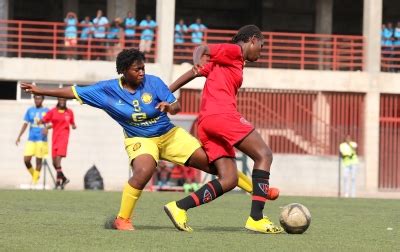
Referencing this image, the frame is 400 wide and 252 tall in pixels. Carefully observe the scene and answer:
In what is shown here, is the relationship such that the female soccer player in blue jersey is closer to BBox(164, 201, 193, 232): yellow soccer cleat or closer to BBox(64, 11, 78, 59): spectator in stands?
BBox(164, 201, 193, 232): yellow soccer cleat

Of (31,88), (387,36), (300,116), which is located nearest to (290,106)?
(300,116)

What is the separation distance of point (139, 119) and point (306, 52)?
2729 centimetres

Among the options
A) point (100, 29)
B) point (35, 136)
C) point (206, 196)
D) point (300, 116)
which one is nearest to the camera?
point (206, 196)

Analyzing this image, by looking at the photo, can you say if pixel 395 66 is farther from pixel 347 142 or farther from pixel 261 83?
pixel 347 142

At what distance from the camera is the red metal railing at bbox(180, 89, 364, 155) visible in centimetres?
3286

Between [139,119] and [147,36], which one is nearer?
[139,119]

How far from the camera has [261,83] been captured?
33.3 metres

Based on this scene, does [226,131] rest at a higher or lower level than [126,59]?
lower

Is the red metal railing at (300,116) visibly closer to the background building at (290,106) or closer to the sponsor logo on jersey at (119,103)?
the background building at (290,106)

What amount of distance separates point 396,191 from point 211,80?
2422cm

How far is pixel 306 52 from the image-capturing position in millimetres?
37375

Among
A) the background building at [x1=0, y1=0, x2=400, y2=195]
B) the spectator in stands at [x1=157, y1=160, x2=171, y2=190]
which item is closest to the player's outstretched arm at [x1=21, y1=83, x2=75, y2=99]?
the spectator in stands at [x1=157, y1=160, x2=171, y2=190]

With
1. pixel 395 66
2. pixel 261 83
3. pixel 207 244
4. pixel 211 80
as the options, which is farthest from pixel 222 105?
pixel 395 66

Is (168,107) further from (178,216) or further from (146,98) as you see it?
(178,216)
